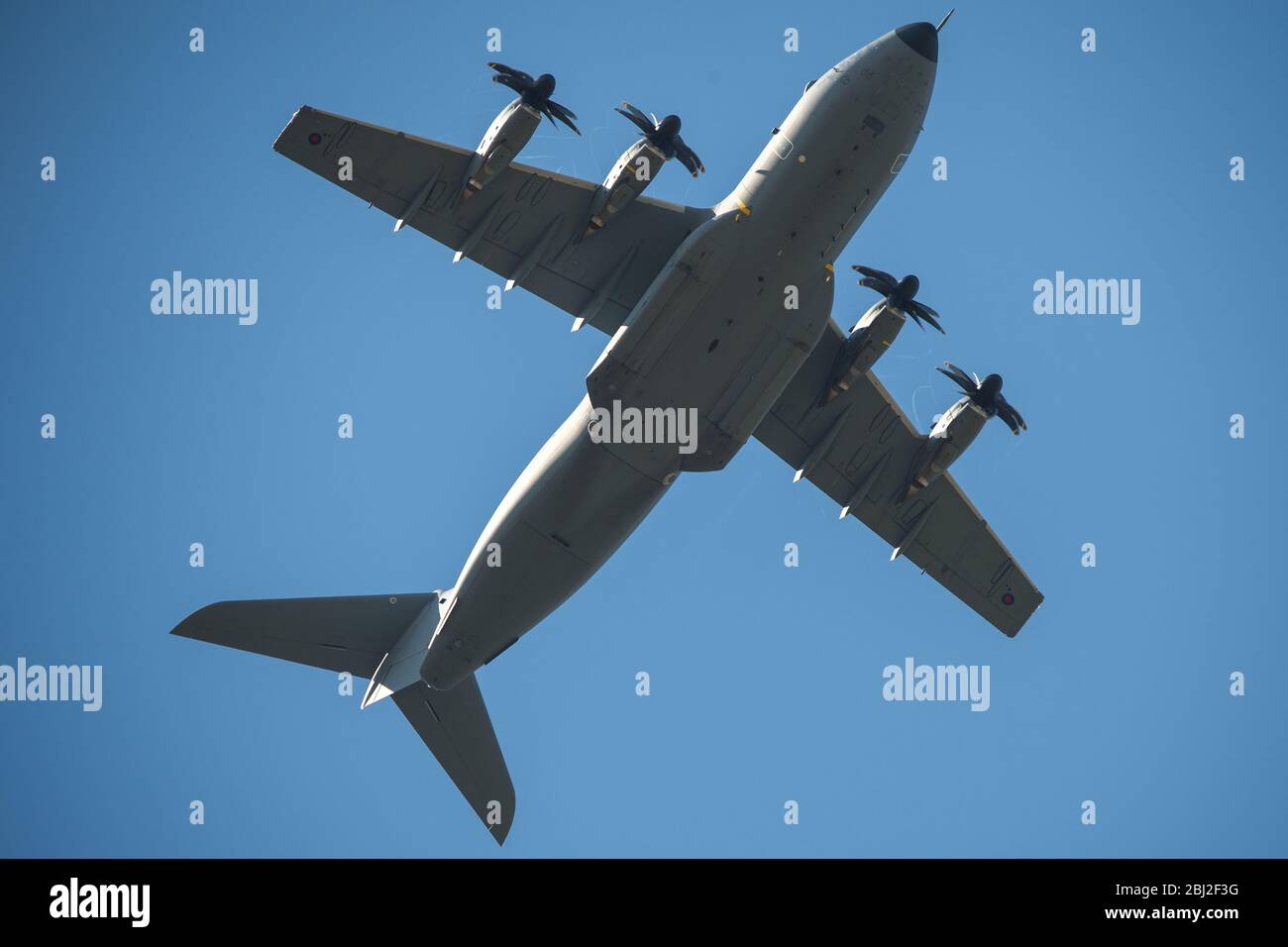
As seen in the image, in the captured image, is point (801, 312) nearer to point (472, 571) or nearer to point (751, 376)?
point (751, 376)

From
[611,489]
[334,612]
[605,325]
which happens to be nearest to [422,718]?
[334,612]

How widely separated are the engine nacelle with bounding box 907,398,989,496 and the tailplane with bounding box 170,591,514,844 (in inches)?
429

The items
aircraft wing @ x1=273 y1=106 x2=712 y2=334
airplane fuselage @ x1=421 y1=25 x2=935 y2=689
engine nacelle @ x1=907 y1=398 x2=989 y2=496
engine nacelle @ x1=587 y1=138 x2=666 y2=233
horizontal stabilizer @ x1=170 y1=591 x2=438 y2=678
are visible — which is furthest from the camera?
engine nacelle @ x1=907 y1=398 x2=989 y2=496

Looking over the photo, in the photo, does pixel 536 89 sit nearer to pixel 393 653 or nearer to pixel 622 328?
pixel 622 328

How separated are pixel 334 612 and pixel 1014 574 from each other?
51.3 ft

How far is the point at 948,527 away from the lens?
34562 millimetres

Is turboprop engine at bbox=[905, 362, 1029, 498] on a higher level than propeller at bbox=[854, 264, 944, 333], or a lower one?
lower

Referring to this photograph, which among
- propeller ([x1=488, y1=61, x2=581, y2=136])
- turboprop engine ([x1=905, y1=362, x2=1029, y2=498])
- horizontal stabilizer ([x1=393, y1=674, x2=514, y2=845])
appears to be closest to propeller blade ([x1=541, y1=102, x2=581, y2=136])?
propeller ([x1=488, y1=61, x2=581, y2=136])

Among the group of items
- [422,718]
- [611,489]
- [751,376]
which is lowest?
[422,718]

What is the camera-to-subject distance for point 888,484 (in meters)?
33.8

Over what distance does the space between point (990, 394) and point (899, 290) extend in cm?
338

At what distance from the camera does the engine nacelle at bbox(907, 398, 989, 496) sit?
3186 centimetres

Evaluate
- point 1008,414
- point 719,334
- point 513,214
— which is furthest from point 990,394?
point 513,214

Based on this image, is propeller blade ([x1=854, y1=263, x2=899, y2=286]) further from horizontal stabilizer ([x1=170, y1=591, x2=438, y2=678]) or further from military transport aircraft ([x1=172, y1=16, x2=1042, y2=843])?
horizontal stabilizer ([x1=170, y1=591, x2=438, y2=678])
